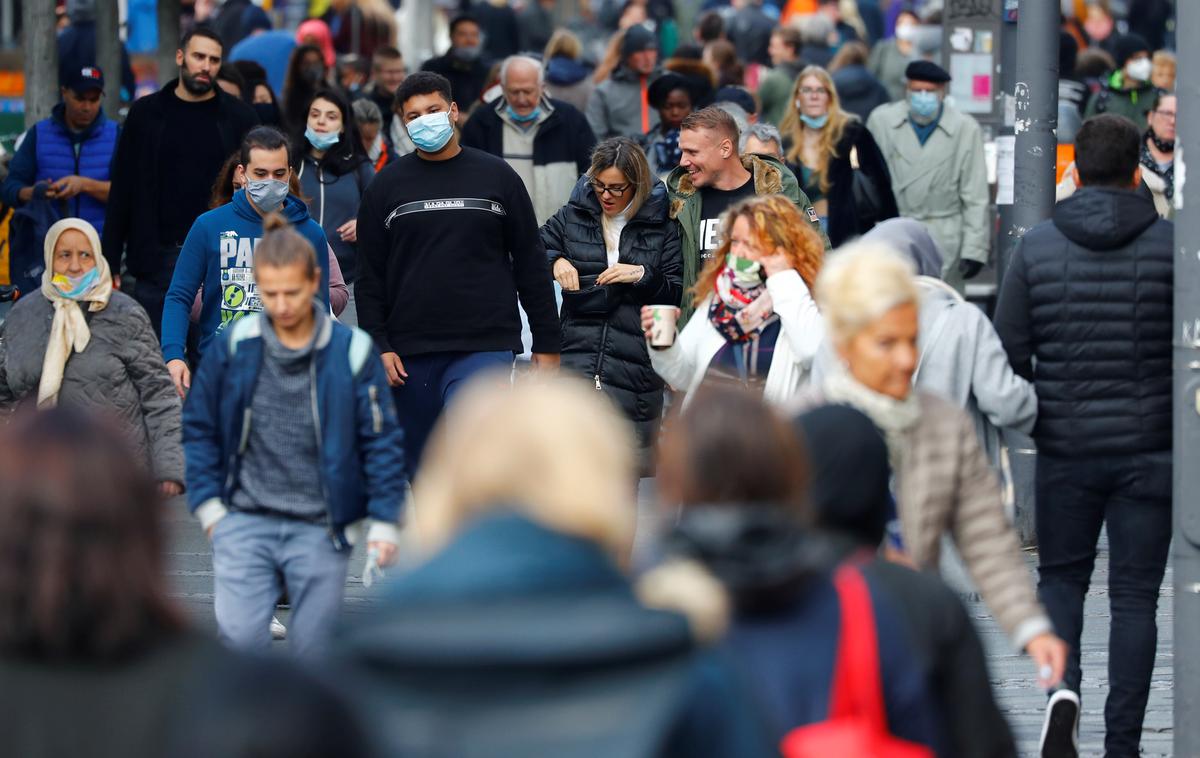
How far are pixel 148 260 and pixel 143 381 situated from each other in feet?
11.5

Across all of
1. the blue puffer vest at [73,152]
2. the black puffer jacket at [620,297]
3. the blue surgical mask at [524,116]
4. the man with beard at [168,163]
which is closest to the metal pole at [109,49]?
the blue puffer vest at [73,152]

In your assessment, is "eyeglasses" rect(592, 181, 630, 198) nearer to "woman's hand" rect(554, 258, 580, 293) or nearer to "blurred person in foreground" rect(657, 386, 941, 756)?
"woman's hand" rect(554, 258, 580, 293)

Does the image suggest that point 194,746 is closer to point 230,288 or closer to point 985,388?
point 985,388

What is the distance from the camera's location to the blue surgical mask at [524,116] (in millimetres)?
12141

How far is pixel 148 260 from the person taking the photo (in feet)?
35.9

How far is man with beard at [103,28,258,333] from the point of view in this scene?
35.9 feet

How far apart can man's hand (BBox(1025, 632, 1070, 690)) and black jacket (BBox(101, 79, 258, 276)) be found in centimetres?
716

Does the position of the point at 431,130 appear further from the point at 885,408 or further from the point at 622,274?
the point at 885,408

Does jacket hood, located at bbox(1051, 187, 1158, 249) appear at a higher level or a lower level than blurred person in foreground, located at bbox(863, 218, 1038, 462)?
higher

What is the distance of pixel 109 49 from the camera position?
14.3 meters

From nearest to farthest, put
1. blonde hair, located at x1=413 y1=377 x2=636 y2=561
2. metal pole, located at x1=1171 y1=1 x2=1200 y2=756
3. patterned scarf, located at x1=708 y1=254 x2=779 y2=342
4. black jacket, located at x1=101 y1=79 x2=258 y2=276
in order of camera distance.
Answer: blonde hair, located at x1=413 y1=377 x2=636 y2=561, metal pole, located at x1=1171 y1=1 x2=1200 y2=756, patterned scarf, located at x1=708 y1=254 x2=779 y2=342, black jacket, located at x1=101 y1=79 x2=258 y2=276

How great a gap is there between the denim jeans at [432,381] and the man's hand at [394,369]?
1.4 inches

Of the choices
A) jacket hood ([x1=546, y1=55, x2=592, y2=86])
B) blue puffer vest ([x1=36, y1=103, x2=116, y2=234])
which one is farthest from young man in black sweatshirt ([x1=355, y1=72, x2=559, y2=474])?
jacket hood ([x1=546, y1=55, x2=592, y2=86])

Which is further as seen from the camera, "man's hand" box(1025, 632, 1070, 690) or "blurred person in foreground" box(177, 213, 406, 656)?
"blurred person in foreground" box(177, 213, 406, 656)
